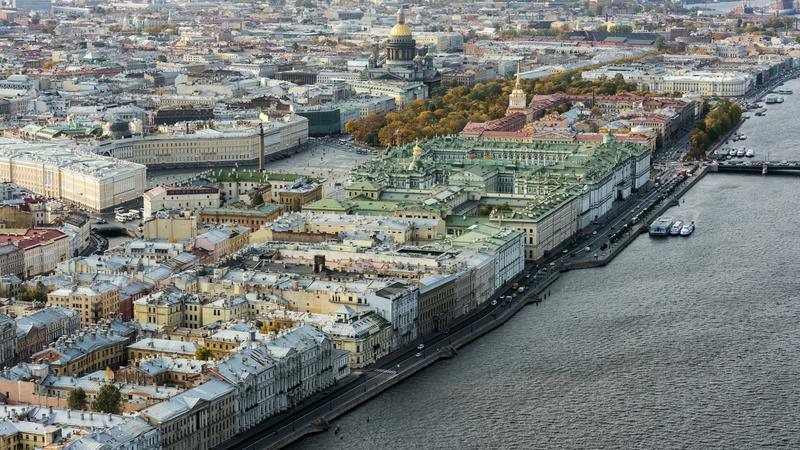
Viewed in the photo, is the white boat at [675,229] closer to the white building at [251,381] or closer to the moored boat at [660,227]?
the moored boat at [660,227]

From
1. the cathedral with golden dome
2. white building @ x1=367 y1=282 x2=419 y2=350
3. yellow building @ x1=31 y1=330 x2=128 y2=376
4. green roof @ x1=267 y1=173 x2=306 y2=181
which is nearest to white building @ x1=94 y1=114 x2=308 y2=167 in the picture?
green roof @ x1=267 y1=173 x2=306 y2=181

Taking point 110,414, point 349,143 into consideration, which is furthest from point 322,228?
point 349,143

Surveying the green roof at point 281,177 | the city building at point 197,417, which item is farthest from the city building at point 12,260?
the city building at point 197,417

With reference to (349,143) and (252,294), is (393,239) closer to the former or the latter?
(252,294)

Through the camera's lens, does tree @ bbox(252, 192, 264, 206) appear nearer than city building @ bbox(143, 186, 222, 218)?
No

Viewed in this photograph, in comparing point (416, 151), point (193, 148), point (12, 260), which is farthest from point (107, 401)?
point (193, 148)

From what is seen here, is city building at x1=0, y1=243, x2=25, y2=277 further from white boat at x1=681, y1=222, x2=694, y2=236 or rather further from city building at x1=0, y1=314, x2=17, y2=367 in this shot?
white boat at x1=681, y1=222, x2=694, y2=236
